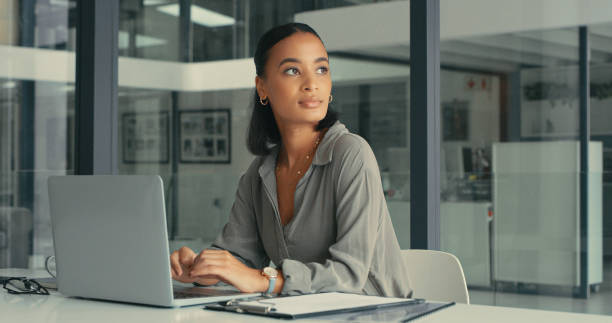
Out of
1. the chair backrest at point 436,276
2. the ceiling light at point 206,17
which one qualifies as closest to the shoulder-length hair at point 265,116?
the chair backrest at point 436,276

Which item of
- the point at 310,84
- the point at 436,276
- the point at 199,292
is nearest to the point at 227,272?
the point at 199,292

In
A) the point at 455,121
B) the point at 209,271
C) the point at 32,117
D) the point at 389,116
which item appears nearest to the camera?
the point at 209,271

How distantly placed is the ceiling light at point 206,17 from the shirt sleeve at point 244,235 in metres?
1.98

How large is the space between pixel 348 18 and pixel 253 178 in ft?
4.75

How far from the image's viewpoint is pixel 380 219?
1.73m

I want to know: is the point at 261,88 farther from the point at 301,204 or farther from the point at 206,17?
the point at 206,17

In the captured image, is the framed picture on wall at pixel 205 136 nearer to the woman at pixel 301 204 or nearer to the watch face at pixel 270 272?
the woman at pixel 301 204

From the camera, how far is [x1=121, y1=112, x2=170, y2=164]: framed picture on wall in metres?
4.30

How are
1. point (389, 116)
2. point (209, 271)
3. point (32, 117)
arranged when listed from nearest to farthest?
point (209, 271) < point (389, 116) < point (32, 117)

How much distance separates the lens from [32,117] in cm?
450

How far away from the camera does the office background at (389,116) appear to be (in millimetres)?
3104

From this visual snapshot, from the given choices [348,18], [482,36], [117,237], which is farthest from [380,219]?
[482,36]

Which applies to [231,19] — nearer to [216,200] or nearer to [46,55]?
[216,200]

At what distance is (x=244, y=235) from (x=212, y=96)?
7.04 ft
